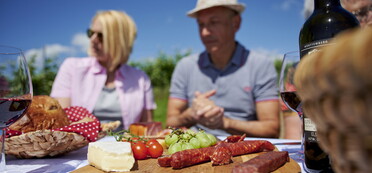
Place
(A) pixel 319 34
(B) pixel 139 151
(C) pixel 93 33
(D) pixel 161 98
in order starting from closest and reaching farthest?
(A) pixel 319 34, (B) pixel 139 151, (C) pixel 93 33, (D) pixel 161 98

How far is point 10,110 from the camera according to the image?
103cm

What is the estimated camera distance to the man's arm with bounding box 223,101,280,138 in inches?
116

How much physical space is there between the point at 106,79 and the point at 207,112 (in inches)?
65.8

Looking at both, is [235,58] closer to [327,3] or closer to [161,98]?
[327,3]

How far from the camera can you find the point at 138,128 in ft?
7.09

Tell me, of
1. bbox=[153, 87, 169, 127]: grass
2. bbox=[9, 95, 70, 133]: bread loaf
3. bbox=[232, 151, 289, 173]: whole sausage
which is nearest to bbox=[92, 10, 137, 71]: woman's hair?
bbox=[9, 95, 70, 133]: bread loaf

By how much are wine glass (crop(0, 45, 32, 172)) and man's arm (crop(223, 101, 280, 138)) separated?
2.10 meters

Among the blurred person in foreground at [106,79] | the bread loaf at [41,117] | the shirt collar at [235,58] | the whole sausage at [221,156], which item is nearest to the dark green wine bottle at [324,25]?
the whole sausage at [221,156]

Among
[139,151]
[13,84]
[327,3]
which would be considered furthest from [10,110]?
[327,3]

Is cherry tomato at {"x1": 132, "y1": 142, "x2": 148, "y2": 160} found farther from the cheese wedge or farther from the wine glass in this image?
A: the wine glass

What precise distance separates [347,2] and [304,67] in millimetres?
1801

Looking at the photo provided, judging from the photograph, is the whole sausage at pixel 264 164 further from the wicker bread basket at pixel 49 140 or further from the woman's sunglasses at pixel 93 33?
the woman's sunglasses at pixel 93 33

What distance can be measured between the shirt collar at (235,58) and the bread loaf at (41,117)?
2275mm

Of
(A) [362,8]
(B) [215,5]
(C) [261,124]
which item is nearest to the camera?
(A) [362,8]
